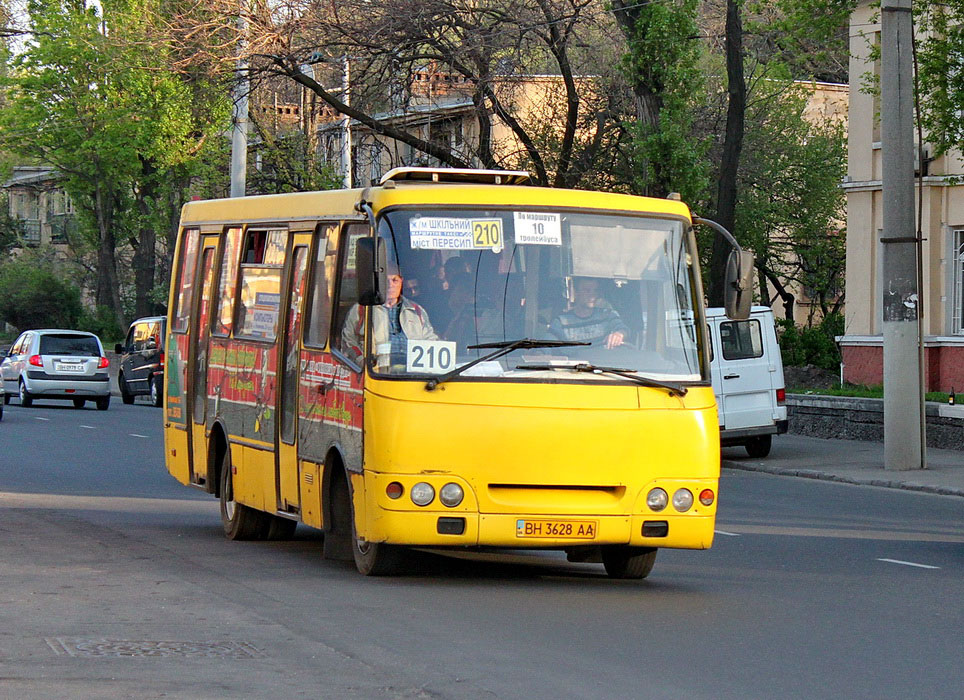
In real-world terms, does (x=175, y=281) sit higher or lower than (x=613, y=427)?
higher

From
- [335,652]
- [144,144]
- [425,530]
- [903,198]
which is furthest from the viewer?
[144,144]

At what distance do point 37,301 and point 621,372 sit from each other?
59867mm

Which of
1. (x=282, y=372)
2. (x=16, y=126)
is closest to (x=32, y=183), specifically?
(x=16, y=126)

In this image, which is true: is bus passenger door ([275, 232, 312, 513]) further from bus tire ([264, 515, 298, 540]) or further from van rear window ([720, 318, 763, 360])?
van rear window ([720, 318, 763, 360])

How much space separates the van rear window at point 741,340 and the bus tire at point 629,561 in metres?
13.6

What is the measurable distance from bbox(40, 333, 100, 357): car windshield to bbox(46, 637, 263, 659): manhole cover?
31.3 meters

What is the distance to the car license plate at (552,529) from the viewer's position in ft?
34.0

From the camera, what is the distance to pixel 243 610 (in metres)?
9.69

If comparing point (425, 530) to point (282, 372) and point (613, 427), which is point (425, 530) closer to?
point (613, 427)

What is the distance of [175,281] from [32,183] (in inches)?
3002

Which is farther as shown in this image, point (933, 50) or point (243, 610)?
point (933, 50)

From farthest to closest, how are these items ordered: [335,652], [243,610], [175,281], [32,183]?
1. [32,183]
2. [175,281]
3. [243,610]
4. [335,652]

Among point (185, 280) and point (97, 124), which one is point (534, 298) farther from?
point (97, 124)

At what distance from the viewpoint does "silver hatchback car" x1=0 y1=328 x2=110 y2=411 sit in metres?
38.7
